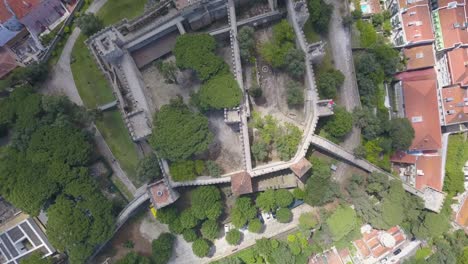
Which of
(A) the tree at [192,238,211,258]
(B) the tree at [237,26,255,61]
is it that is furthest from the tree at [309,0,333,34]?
(A) the tree at [192,238,211,258]

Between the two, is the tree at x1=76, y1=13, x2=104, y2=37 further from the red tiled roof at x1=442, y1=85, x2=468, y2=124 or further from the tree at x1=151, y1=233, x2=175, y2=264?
the red tiled roof at x1=442, y1=85, x2=468, y2=124

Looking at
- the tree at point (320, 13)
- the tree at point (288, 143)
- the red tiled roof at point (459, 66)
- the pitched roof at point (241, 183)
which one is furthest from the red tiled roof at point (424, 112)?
the pitched roof at point (241, 183)

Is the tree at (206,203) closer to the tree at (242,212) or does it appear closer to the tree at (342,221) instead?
the tree at (242,212)

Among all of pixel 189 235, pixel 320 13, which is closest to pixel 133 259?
pixel 189 235

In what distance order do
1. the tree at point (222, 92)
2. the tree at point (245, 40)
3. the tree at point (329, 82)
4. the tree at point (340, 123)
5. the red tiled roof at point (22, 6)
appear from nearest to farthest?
the tree at point (222, 92), the red tiled roof at point (22, 6), the tree at point (245, 40), the tree at point (340, 123), the tree at point (329, 82)

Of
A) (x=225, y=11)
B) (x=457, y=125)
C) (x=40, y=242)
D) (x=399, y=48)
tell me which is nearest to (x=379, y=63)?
(x=399, y=48)

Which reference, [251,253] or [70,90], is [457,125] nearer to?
[251,253]

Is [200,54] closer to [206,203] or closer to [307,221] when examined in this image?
[206,203]
